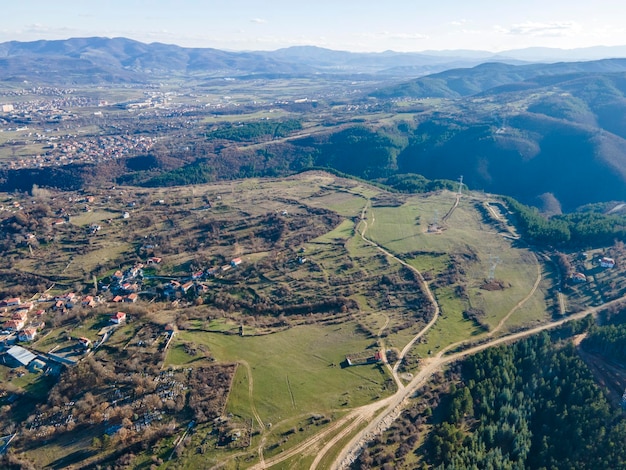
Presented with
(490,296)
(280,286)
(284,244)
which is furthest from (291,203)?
(490,296)

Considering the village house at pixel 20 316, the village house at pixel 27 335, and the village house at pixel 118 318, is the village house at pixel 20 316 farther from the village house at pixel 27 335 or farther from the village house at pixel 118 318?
the village house at pixel 118 318

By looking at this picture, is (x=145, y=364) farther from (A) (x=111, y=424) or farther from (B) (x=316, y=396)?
(B) (x=316, y=396)

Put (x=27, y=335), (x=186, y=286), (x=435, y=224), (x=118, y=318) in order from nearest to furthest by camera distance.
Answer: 1. (x=27, y=335)
2. (x=118, y=318)
3. (x=186, y=286)
4. (x=435, y=224)

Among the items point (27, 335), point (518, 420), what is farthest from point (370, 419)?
point (27, 335)

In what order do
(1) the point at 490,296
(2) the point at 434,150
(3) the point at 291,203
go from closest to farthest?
1. (1) the point at 490,296
2. (3) the point at 291,203
3. (2) the point at 434,150

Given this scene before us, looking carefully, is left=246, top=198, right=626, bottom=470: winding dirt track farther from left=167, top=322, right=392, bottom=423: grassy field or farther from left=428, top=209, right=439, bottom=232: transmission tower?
left=428, top=209, right=439, bottom=232: transmission tower

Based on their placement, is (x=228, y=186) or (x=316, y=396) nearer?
(x=316, y=396)

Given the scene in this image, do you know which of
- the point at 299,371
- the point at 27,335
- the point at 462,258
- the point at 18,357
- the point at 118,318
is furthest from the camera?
the point at 462,258

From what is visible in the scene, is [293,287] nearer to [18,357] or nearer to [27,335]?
[27,335]
